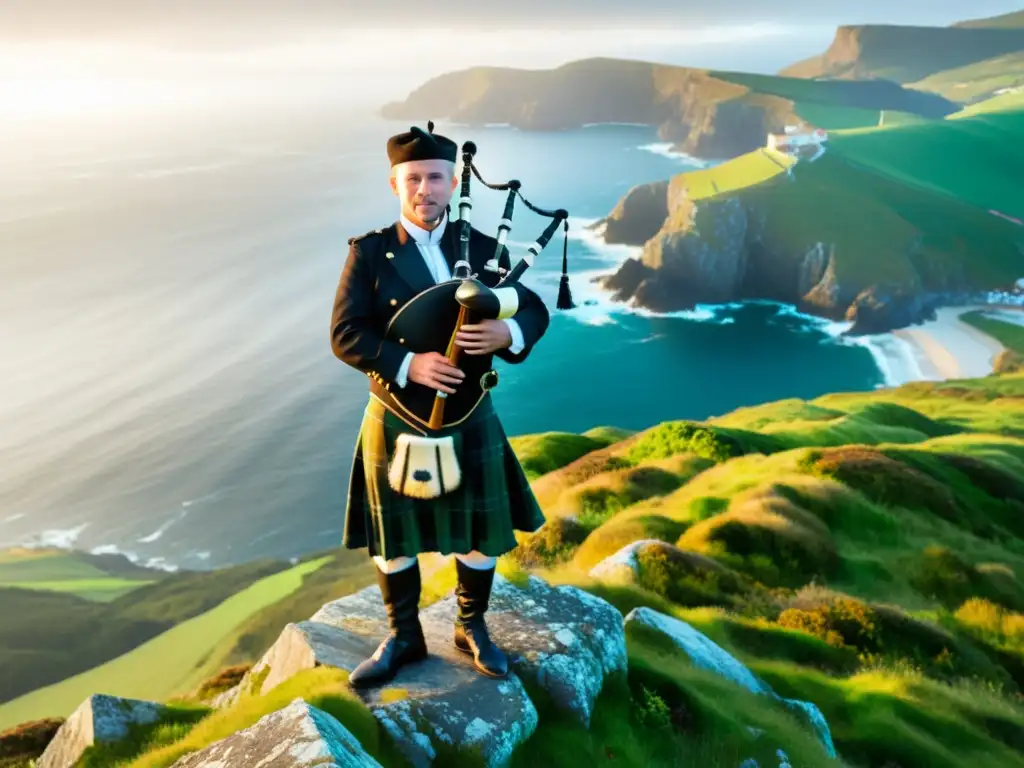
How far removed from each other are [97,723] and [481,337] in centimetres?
480

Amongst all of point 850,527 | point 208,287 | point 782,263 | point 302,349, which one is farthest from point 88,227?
point 850,527

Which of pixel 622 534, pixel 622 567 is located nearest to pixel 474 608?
pixel 622 567

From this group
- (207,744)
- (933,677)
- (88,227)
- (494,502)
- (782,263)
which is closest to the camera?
(207,744)

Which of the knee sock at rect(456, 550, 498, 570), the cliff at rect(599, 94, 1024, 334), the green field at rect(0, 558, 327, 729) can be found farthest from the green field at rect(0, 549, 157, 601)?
the cliff at rect(599, 94, 1024, 334)

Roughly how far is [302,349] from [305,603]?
5795 centimetres

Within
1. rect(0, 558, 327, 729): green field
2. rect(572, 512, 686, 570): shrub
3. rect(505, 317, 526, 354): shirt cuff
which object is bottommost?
rect(0, 558, 327, 729): green field

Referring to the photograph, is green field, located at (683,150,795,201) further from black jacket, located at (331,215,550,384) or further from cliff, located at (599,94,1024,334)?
black jacket, located at (331,215,550,384)

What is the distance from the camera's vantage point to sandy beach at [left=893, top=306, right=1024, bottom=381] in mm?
78312

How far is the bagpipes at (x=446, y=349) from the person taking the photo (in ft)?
17.1

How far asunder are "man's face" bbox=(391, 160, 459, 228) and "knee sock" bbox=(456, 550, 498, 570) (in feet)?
9.37

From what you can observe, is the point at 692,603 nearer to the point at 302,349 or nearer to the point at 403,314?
the point at 403,314

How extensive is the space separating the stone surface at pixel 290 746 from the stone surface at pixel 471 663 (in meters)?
0.66

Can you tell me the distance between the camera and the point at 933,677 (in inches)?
404

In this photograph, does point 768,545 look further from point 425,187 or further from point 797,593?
point 425,187
